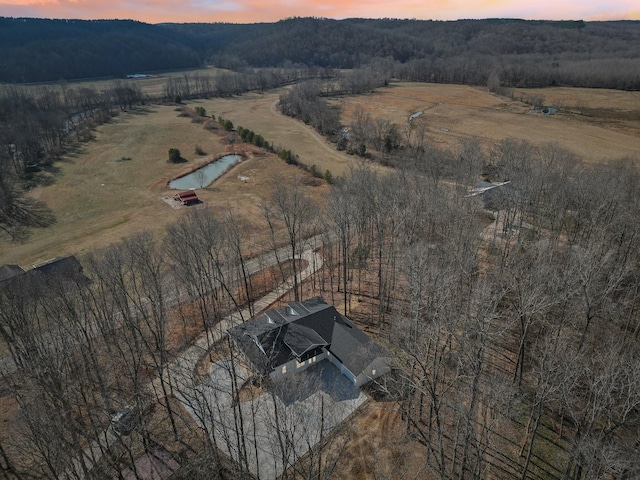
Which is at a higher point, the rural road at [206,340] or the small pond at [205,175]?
the small pond at [205,175]

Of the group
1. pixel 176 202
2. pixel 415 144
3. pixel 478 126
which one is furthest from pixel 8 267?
pixel 478 126

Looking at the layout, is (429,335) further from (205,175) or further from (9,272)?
(205,175)

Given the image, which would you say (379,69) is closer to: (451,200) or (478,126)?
(478,126)

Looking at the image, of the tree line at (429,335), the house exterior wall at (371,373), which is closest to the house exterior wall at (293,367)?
the tree line at (429,335)

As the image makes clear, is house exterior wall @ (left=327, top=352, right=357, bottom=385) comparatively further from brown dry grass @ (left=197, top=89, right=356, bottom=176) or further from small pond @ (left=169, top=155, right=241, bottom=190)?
small pond @ (left=169, top=155, right=241, bottom=190)

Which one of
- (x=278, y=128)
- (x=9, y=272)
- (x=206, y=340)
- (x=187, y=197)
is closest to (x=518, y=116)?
(x=278, y=128)

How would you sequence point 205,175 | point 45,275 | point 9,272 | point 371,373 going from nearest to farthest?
point 371,373, point 45,275, point 9,272, point 205,175

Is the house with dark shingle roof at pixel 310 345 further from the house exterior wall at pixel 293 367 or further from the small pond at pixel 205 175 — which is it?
the small pond at pixel 205 175
